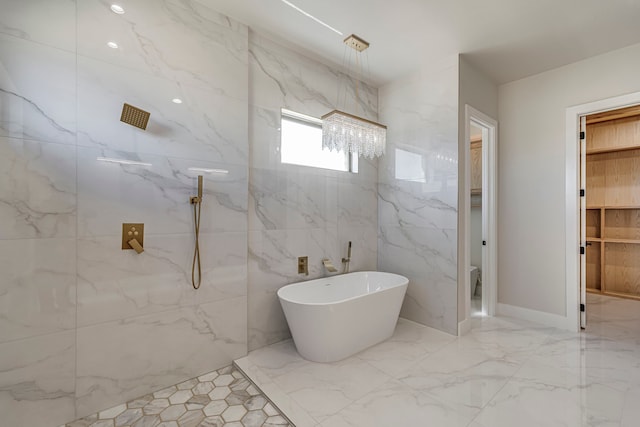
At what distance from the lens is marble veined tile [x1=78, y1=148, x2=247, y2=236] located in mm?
1702

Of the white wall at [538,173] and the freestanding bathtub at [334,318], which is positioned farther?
the white wall at [538,173]

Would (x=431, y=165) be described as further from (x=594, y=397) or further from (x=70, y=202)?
(x=70, y=202)

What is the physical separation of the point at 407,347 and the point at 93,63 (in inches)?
120

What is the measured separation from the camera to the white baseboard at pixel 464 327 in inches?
108

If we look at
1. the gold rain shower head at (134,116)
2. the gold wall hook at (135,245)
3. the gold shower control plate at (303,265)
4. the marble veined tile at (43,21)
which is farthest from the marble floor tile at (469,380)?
the marble veined tile at (43,21)

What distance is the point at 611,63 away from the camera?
8.80ft

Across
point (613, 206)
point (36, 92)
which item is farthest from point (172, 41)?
point (613, 206)

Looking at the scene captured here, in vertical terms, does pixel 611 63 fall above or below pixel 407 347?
above

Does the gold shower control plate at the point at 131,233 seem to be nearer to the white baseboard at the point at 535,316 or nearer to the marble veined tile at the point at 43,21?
the marble veined tile at the point at 43,21

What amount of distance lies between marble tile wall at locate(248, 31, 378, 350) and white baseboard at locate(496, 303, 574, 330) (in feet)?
5.90

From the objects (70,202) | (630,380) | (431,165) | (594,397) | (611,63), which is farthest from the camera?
(431,165)

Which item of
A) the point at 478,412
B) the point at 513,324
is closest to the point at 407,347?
the point at 478,412

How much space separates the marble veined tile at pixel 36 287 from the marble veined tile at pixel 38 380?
67mm

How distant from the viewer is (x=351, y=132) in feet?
7.43
